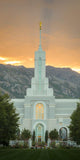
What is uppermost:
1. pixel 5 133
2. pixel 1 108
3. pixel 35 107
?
Answer: pixel 35 107

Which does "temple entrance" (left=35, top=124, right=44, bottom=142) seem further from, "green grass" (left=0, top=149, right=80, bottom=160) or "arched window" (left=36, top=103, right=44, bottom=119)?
"green grass" (left=0, top=149, right=80, bottom=160)

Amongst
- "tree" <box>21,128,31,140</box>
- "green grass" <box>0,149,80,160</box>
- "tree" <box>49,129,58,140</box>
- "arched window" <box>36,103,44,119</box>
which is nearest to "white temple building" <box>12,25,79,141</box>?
"arched window" <box>36,103,44,119</box>

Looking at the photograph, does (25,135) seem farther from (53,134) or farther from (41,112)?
(41,112)

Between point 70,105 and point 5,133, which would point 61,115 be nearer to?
point 70,105

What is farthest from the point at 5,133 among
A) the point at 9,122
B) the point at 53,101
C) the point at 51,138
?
the point at 53,101

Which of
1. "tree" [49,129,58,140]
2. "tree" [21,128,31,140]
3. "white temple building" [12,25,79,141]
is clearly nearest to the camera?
"tree" [21,128,31,140]

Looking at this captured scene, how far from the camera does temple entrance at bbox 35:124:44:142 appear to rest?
103 m

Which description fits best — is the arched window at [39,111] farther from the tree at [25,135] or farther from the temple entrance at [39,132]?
the tree at [25,135]

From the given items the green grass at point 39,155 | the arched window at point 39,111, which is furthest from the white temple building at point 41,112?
the green grass at point 39,155

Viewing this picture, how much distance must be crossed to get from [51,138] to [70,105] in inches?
772

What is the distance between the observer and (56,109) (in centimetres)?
11075

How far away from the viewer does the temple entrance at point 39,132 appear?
103m

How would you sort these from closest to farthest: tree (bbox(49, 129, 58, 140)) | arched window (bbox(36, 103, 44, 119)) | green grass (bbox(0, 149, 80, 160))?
green grass (bbox(0, 149, 80, 160)), tree (bbox(49, 129, 58, 140)), arched window (bbox(36, 103, 44, 119))

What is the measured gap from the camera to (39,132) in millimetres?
103938
